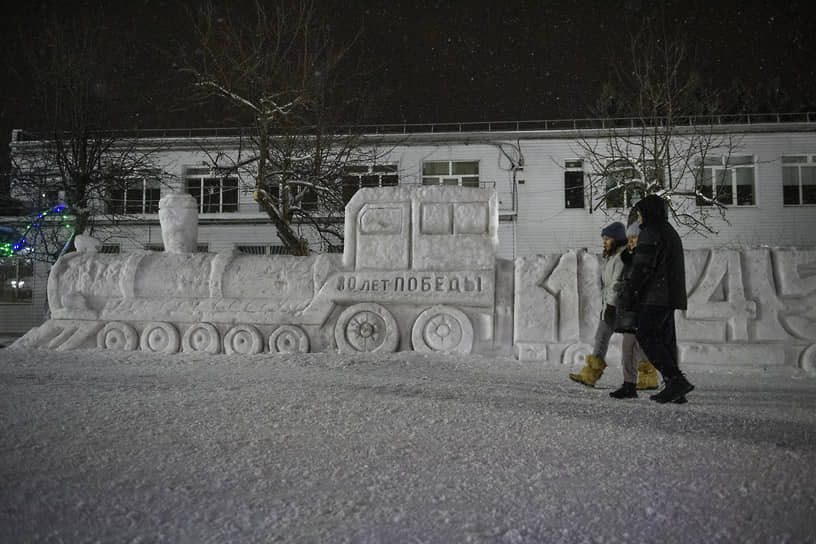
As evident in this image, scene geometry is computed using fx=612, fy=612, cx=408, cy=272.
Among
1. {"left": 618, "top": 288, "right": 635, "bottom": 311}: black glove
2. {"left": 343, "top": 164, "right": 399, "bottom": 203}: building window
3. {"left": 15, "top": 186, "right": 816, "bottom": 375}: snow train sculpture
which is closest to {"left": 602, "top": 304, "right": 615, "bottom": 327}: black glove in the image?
{"left": 618, "top": 288, "right": 635, "bottom": 311}: black glove

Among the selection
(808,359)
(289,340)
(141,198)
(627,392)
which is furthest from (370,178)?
(627,392)

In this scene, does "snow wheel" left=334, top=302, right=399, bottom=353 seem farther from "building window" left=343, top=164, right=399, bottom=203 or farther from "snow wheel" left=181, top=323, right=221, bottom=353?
"building window" left=343, top=164, right=399, bottom=203

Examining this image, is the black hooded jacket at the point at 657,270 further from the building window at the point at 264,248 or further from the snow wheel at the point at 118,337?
the building window at the point at 264,248

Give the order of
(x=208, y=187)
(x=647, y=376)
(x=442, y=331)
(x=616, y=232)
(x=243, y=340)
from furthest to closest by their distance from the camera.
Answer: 1. (x=208, y=187)
2. (x=243, y=340)
3. (x=442, y=331)
4. (x=616, y=232)
5. (x=647, y=376)

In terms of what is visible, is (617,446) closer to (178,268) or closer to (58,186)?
(178,268)

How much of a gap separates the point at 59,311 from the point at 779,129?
18.3m

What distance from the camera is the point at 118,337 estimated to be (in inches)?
305

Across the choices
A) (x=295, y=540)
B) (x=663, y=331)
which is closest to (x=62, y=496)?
(x=295, y=540)

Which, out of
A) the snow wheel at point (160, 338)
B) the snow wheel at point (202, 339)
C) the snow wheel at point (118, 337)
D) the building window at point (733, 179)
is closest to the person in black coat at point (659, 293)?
the snow wheel at point (202, 339)

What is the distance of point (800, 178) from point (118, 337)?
59.8 feet

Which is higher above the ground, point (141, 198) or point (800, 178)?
point (800, 178)

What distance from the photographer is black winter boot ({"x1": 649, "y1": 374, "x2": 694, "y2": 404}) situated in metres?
4.39

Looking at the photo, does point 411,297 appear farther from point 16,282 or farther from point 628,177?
point 16,282

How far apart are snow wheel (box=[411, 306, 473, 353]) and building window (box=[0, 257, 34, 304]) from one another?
16170 millimetres
